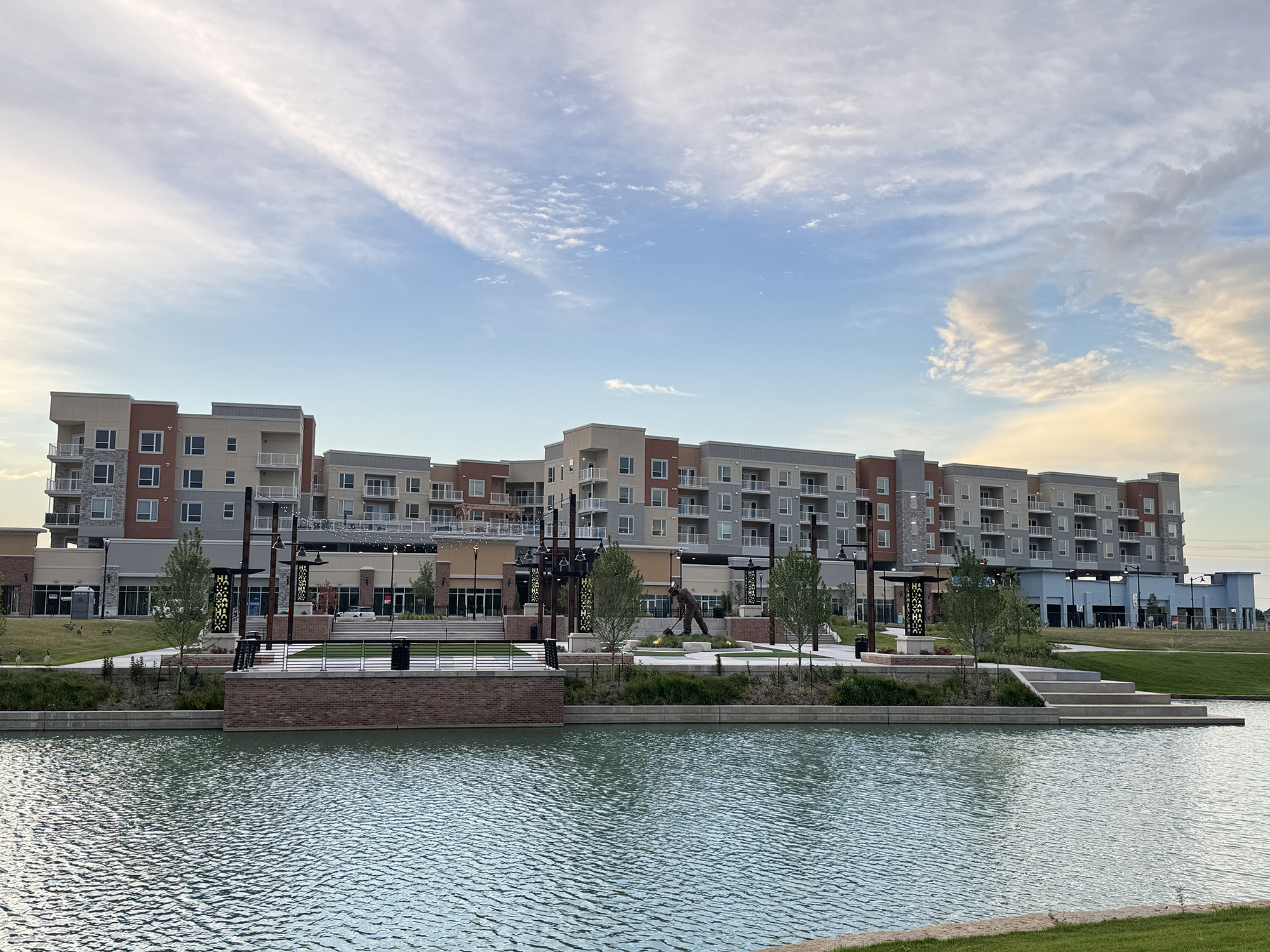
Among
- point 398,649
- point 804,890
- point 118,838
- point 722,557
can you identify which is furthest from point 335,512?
point 804,890

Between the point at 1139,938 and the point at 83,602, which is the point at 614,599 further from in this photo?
the point at 83,602

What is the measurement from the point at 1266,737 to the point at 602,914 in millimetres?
24734

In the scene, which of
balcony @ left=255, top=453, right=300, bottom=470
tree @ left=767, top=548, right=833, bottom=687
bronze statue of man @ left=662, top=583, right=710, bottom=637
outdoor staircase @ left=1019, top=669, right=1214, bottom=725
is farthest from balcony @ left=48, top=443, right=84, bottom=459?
outdoor staircase @ left=1019, top=669, right=1214, bottom=725

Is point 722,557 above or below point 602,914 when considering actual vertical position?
above

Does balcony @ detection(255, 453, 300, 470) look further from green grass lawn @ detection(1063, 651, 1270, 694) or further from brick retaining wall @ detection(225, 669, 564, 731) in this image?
green grass lawn @ detection(1063, 651, 1270, 694)

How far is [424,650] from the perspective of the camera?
43.3m

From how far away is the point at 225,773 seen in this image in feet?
71.7

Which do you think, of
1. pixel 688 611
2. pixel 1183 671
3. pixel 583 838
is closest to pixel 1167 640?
pixel 1183 671

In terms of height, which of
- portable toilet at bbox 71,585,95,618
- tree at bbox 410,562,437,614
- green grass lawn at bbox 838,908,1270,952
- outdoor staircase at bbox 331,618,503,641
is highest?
tree at bbox 410,562,437,614

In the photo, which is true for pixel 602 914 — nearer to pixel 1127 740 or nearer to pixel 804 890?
pixel 804 890

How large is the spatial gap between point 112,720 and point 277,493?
5200 centimetres

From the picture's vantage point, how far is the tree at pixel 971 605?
118 ft

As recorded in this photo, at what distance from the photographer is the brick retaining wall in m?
27.8

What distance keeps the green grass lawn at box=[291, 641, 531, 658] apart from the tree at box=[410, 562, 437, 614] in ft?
69.3
